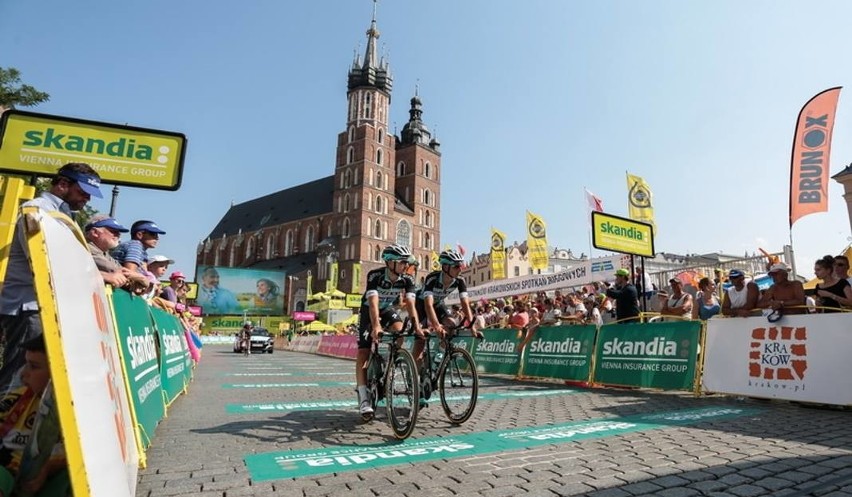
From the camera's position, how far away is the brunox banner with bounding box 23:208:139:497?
5.30 ft

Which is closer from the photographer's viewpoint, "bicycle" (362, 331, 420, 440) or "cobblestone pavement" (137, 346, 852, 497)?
"cobblestone pavement" (137, 346, 852, 497)

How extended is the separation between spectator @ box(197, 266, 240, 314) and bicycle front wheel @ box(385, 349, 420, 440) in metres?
74.2

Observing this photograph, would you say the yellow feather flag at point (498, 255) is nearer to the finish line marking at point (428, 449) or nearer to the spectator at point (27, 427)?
the finish line marking at point (428, 449)

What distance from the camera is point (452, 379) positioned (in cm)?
565

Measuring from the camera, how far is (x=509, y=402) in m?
7.39

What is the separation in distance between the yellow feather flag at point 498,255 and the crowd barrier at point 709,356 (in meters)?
22.1

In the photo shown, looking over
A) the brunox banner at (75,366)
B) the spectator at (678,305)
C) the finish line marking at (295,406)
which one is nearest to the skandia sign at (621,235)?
the spectator at (678,305)

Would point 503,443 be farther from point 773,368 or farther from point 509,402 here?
point 773,368

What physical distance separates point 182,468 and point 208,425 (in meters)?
1.90

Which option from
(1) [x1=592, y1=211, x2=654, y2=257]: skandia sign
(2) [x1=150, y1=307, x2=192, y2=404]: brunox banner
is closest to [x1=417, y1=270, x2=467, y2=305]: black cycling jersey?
(2) [x1=150, y1=307, x2=192, y2=404]: brunox banner

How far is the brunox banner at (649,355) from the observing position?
831 centimetres

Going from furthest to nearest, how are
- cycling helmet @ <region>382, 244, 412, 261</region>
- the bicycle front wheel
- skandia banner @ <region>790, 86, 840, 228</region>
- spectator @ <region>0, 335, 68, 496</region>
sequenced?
skandia banner @ <region>790, 86, 840, 228</region>, cycling helmet @ <region>382, 244, 412, 261</region>, the bicycle front wheel, spectator @ <region>0, 335, 68, 496</region>

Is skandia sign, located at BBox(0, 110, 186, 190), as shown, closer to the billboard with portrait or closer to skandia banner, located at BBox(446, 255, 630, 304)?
skandia banner, located at BBox(446, 255, 630, 304)

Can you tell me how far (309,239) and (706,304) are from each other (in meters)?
86.5
